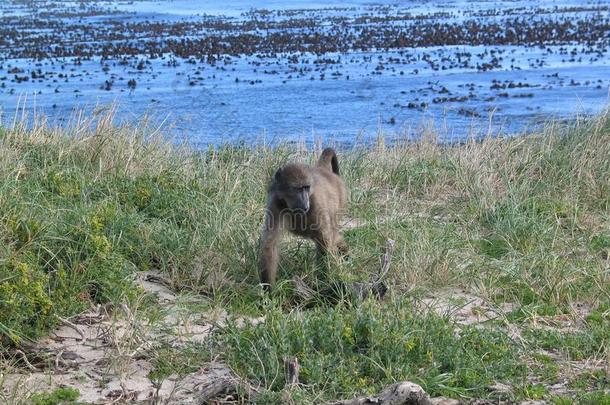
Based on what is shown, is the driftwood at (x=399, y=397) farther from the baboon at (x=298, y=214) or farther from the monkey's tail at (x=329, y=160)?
the monkey's tail at (x=329, y=160)

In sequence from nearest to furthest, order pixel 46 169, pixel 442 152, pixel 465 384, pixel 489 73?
pixel 465 384 < pixel 46 169 < pixel 442 152 < pixel 489 73

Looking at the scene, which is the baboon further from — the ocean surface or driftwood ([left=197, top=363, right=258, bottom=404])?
the ocean surface

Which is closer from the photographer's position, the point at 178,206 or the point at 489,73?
the point at 178,206

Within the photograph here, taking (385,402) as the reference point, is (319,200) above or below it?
above

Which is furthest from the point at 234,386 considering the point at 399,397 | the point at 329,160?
the point at 329,160

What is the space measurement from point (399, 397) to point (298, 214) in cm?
208

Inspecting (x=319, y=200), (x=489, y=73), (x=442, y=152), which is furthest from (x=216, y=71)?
(x=319, y=200)

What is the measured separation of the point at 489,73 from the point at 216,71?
6654mm

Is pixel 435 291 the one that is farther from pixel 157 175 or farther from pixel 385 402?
pixel 157 175

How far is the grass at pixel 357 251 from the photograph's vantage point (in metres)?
4.59

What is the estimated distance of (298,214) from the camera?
5.95 metres

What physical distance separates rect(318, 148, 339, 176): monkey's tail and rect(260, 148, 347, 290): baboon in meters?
0.73

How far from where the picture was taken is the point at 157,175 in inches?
297

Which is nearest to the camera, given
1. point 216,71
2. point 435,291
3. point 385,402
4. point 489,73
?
point 385,402
